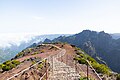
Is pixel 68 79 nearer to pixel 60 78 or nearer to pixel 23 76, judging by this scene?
pixel 60 78

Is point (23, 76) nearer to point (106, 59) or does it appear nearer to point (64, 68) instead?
point (64, 68)

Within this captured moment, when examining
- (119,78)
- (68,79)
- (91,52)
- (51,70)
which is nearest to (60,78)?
(68,79)

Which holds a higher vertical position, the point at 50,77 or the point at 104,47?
the point at 50,77

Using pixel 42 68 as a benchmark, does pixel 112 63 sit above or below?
below

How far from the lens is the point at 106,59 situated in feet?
591

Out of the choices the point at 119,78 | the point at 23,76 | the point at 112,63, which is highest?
the point at 23,76

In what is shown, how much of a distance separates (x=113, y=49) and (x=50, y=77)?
174207mm

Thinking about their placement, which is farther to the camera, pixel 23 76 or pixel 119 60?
pixel 119 60

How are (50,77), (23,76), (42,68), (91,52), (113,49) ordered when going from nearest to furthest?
(50,77) → (23,76) → (42,68) → (91,52) → (113,49)

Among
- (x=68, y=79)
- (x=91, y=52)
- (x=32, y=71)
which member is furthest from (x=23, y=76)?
(x=91, y=52)

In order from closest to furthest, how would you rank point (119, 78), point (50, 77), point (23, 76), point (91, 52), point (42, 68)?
1. point (50, 77)
2. point (23, 76)
3. point (42, 68)
4. point (119, 78)
5. point (91, 52)

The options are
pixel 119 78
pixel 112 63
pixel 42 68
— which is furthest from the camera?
pixel 112 63

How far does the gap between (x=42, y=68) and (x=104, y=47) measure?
176m

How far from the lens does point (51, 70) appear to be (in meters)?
20.6
